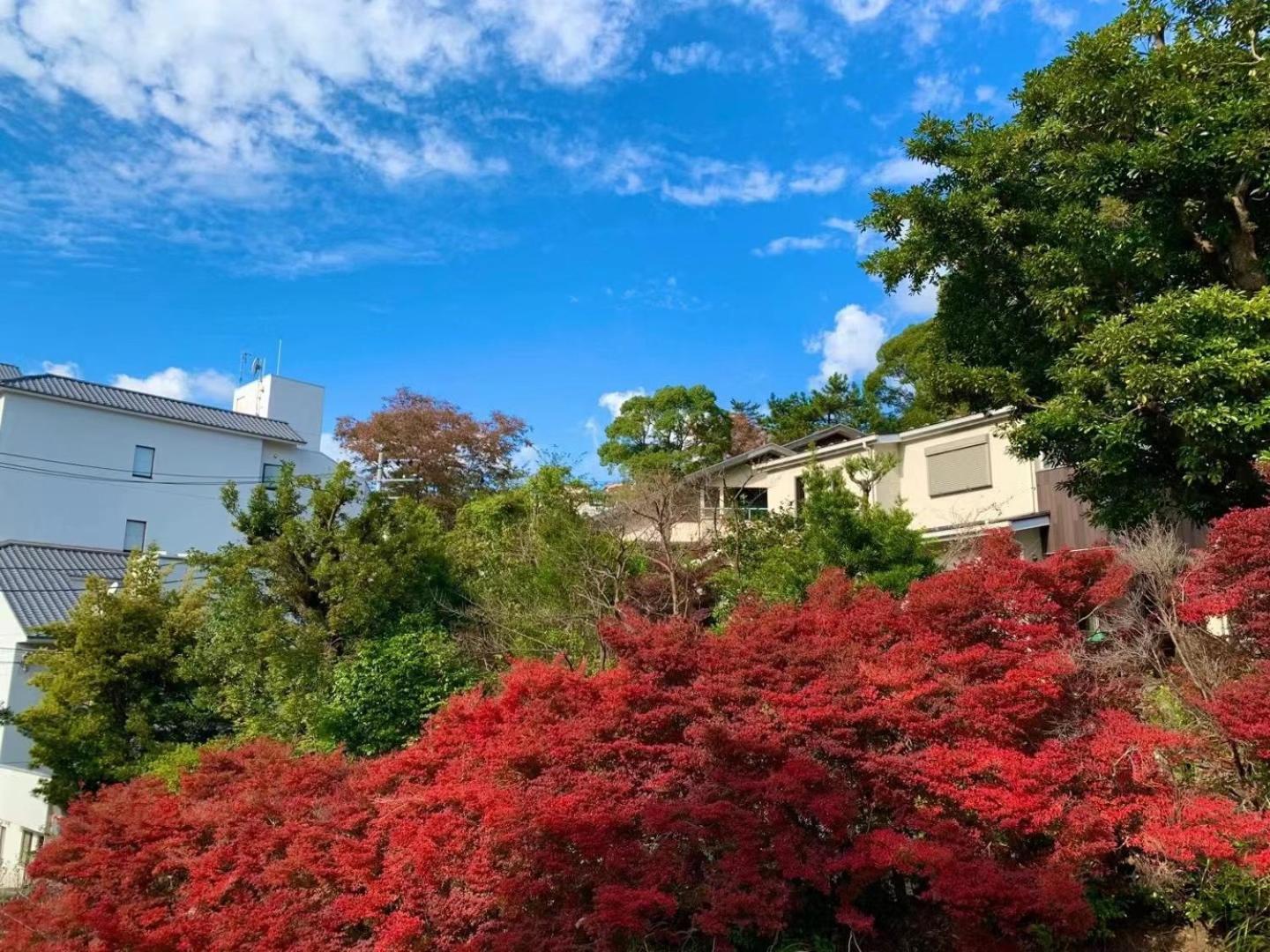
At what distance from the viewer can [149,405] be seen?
2700cm

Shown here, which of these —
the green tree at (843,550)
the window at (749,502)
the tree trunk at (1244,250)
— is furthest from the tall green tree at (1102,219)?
the window at (749,502)

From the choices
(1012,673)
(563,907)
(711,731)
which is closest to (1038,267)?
(1012,673)

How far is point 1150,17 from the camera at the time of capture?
8.23 meters

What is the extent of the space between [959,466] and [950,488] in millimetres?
496

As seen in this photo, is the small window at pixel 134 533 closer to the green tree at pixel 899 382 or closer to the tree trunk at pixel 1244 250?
the green tree at pixel 899 382

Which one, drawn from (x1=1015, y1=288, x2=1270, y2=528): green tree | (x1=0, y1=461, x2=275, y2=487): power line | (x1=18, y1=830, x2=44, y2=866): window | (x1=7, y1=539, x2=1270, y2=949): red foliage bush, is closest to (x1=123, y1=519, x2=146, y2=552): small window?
(x1=0, y1=461, x2=275, y2=487): power line

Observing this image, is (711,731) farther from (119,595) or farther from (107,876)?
(119,595)

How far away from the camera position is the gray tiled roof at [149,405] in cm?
2444

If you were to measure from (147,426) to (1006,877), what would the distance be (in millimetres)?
→ 28854

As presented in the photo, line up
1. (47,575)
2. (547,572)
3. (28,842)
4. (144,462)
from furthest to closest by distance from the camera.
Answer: (144,462)
(47,575)
(28,842)
(547,572)

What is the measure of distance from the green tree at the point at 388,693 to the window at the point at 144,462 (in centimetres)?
2050

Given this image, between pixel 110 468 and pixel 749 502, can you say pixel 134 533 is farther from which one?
pixel 749 502

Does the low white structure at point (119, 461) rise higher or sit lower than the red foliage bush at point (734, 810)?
higher

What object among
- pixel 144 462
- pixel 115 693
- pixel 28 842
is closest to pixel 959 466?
pixel 115 693
